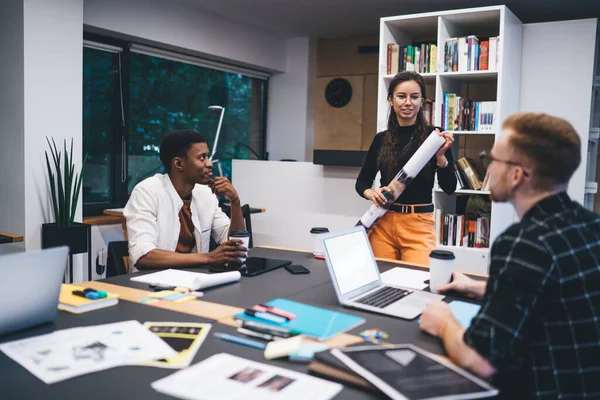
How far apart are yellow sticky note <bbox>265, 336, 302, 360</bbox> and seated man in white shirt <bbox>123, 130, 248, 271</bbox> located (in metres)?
0.88

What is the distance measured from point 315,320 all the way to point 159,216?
44.4 inches

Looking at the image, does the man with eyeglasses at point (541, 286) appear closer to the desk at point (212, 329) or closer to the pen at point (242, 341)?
the desk at point (212, 329)

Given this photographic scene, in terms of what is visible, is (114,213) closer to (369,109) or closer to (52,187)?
(52,187)

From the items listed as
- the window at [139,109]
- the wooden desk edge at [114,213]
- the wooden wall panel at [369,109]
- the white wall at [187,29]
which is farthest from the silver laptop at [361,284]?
the wooden wall panel at [369,109]

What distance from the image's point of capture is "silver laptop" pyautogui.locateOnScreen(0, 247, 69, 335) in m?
1.25

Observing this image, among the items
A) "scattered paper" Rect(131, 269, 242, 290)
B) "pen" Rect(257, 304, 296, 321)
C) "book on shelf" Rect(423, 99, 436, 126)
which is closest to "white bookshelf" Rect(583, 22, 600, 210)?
"book on shelf" Rect(423, 99, 436, 126)

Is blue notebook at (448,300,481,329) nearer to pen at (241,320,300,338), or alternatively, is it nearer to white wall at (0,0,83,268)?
pen at (241,320,300,338)

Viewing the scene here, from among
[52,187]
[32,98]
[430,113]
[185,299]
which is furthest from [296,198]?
[185,299]

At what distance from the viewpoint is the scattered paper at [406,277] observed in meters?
1.89

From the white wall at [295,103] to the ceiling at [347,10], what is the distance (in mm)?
558

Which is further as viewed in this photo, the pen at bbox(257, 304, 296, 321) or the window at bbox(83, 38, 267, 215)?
the window at bbox(83, 38, 267, 215)

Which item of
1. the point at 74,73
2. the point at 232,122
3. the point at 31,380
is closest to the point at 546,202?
the point at 31,380

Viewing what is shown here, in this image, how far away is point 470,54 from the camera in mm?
3805

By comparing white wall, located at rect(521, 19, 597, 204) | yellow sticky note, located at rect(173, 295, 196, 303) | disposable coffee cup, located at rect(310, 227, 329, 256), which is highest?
white wall, located at rect(521, 19, 597, 204)
